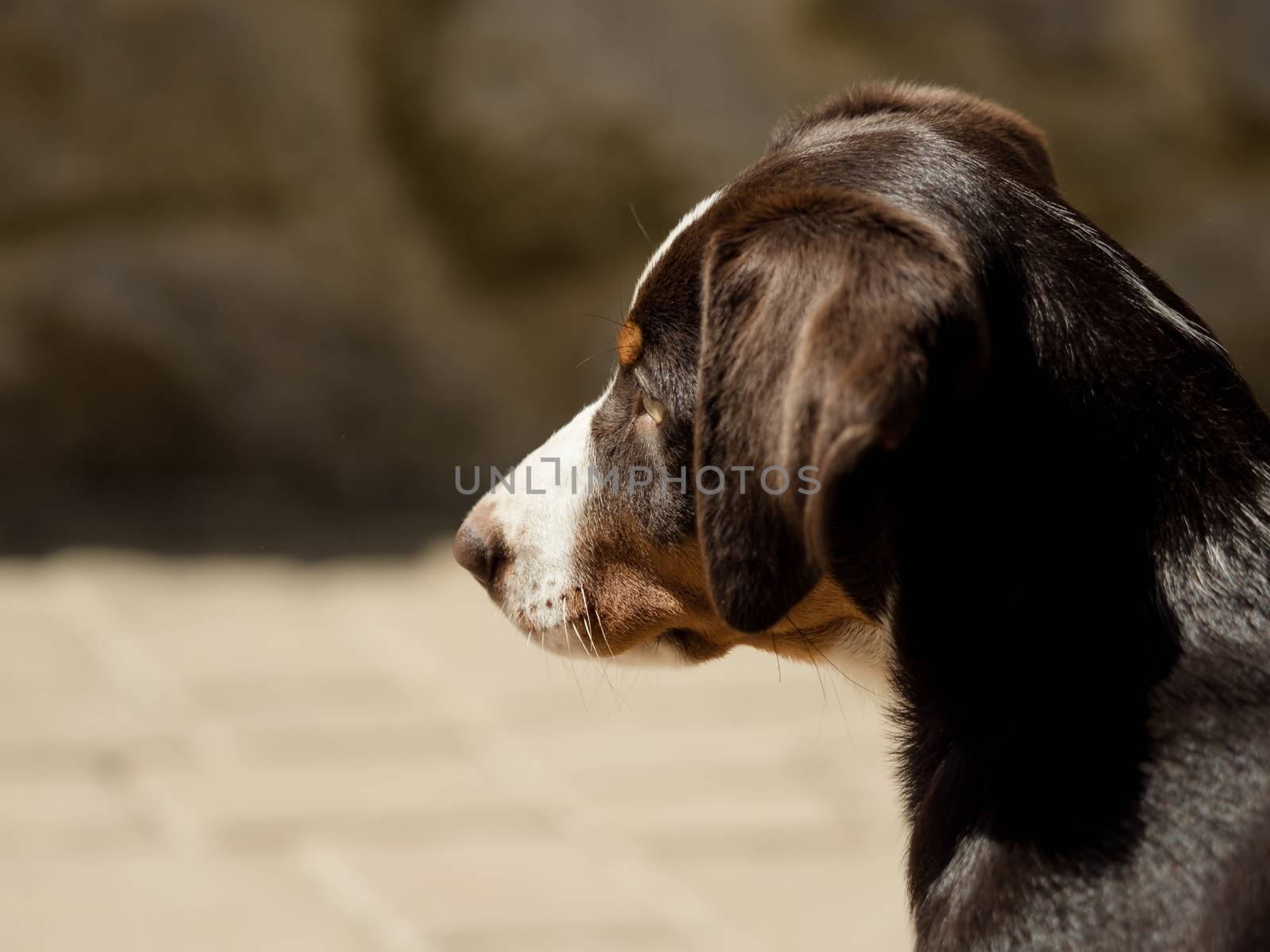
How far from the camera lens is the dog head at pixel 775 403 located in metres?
1.65

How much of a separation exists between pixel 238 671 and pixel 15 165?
6.65 feet

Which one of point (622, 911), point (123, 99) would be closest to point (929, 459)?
point (622, 911)

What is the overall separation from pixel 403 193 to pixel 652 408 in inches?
141

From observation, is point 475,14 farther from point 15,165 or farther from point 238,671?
point 238,671

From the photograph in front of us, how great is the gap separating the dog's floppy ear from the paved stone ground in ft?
4.00

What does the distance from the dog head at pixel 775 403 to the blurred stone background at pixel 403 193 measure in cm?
290

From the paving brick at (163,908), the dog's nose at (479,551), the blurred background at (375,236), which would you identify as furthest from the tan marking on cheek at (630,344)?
the blurred background at (375,236)

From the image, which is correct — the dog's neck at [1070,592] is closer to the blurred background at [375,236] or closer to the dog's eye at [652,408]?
the dog's eye at [652,408]

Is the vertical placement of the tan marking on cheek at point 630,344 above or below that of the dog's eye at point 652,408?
above

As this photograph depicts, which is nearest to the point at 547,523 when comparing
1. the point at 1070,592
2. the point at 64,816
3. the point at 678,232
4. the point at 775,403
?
the point at 678,232

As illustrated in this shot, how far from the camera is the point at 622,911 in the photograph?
10.9ft

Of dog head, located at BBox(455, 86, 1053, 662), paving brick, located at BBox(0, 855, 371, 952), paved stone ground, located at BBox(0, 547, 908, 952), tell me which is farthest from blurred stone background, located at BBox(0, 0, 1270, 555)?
dog head, located at BBox(455, 86, 1053, 662)

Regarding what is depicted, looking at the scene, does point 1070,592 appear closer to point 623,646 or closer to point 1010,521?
point 1010,521

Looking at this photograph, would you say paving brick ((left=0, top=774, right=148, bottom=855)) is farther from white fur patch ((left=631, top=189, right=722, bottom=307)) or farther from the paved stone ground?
white fur patch ((left=631, top=189, right=722, bottom=307))
